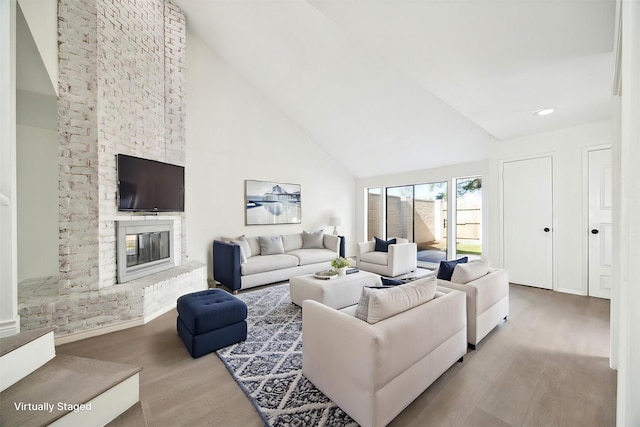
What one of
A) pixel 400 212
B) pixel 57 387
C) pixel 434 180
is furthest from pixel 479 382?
pixel 400 212

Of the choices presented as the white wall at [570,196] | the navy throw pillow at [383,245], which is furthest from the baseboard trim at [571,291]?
the navy throw pillow at [383,245]

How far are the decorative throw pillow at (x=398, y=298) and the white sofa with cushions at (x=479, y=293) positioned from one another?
2.02 ft

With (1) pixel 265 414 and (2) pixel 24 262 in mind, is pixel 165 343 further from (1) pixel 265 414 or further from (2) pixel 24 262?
(2) pixel 24 262

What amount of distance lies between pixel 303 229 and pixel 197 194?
2509mm

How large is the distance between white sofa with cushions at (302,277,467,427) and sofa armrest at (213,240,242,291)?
2333mm

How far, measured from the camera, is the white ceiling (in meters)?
2.04

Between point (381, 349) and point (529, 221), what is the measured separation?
14.2 feet

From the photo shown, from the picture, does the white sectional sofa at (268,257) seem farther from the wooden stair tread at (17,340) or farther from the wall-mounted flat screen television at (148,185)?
the wooden stair tread at (17,340)

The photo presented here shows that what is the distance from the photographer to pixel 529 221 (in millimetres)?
4230

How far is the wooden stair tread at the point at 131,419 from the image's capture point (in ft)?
4.27

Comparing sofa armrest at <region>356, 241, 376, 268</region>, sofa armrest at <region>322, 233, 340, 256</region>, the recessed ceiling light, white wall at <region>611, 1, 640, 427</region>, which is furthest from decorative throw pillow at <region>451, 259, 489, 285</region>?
sofa armrest at <region>322, 233, 340, 256</region>

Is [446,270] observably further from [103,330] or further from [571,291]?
[103,330]

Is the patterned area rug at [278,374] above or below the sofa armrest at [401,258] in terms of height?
below

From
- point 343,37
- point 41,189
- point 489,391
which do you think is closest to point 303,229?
point 343,37
